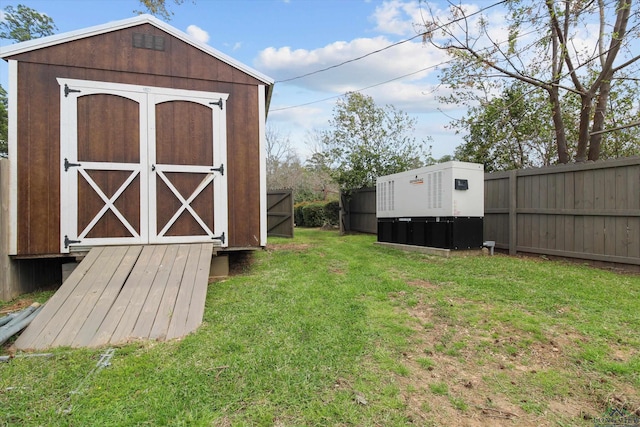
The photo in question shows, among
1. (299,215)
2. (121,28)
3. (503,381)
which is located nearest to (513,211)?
(503,381)

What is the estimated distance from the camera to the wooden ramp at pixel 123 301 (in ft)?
8.70

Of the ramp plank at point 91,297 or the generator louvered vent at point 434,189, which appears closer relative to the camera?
the ramp plank at point 91,297

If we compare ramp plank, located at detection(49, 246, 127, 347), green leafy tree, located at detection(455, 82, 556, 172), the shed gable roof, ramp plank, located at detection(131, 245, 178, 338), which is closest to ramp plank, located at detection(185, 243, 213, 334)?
ramp plank, located at detection(131, 245, 178, 338)

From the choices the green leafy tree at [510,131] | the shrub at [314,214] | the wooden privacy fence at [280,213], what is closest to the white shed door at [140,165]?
the wooden privacy fence at [280,213]

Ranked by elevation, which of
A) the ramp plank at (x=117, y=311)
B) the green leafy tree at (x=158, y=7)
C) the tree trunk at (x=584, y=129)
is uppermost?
the green leafy tree at (x=158, y=7)

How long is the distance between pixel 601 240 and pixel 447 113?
18.7 ft

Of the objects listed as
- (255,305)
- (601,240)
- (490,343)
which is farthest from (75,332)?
(601,240)

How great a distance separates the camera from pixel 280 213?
1055cm

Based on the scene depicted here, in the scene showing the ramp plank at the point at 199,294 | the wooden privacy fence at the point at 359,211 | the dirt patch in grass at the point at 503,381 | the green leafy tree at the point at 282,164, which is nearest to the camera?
the dirt patch in grass at the point at 503,381

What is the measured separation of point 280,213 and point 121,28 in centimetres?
670

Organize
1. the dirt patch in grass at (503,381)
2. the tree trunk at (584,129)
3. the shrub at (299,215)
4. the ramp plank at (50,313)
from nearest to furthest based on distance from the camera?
the dirt patch in grass at (503,381)
the ramp plank at (50,313)
the tree trunk at (584,129)
the shrub at (299,215)

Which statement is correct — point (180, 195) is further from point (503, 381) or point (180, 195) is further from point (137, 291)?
point (503, 381)

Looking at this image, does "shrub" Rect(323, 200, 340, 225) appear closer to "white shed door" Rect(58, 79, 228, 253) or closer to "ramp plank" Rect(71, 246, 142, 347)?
"white shed door" Rect(58, 79, 228, 253)

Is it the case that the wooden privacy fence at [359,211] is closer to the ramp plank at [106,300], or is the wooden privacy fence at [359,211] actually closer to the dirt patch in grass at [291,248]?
the dirt patch in grass at [291,248]
